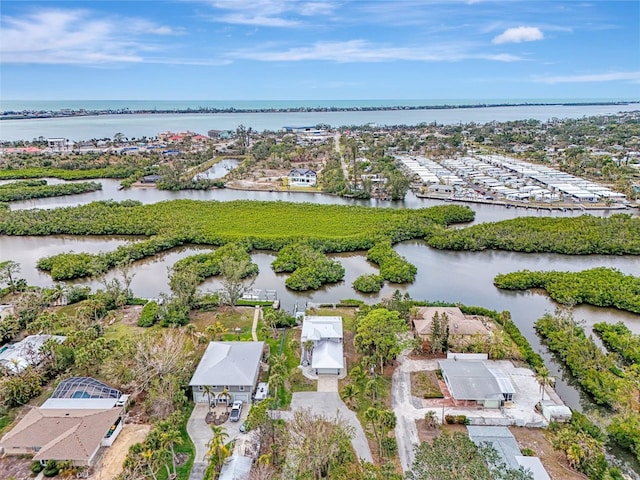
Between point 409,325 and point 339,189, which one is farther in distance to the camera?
point 339,189

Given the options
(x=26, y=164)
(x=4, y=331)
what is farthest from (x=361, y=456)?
(x=26, y=164)

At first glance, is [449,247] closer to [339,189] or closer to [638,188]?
[339,189]

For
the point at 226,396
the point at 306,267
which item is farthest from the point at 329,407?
the point at 306,267

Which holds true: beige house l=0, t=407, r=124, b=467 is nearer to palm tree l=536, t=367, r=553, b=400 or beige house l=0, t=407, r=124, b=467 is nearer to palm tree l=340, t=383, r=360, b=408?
palm tree l=340, t=383, r=360, b=408

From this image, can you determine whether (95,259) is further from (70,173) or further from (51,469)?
(70,173)

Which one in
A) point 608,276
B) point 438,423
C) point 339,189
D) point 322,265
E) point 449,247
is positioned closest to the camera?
point 438,423

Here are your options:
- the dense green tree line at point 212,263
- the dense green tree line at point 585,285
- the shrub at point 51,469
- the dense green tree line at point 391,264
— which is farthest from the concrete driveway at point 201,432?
the dense green tree line at point 585,285
